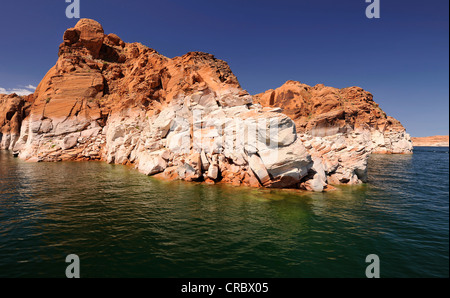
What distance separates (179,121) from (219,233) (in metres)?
24.8

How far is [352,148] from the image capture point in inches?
982

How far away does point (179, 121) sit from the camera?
107ft

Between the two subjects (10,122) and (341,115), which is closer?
(341,115)

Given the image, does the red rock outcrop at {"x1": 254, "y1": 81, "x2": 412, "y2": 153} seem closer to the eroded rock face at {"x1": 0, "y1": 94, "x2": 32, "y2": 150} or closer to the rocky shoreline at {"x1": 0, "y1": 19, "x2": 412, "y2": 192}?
the rocky shoreline at {"x1": 0, "y1": 19, "x2": 412, "y2": 192}

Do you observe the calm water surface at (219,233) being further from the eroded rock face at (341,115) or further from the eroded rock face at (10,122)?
the eroded rock face at (10,122)

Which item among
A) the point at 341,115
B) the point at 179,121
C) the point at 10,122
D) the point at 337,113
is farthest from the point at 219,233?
the point at 10,122

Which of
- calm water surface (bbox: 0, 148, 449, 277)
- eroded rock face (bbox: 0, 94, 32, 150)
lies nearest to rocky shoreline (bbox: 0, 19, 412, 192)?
eroded rock face (bbox: 0, 94, 32, 150)

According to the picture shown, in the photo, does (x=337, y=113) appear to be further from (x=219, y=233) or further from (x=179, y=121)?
(x=219, y=233)

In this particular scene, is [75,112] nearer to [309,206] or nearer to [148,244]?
[148,244]

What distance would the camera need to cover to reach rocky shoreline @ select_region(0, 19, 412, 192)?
71.1 feet
